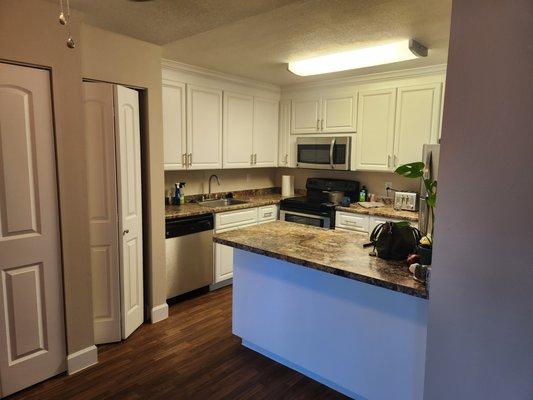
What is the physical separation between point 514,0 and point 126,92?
2.33 m

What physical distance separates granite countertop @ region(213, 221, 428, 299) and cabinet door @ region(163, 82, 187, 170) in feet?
4.48

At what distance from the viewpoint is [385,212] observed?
3557 mm

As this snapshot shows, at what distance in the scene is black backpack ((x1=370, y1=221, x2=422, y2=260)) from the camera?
1.90 metres

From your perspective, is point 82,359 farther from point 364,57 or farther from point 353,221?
point 364,57

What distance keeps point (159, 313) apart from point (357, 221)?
Answer: 2225mm

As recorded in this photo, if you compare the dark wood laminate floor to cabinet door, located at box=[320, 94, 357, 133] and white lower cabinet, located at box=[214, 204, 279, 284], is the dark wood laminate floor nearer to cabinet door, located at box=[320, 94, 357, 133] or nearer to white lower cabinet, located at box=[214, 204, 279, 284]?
white lower cabinet, located at box=[214, 204, 279, 284]

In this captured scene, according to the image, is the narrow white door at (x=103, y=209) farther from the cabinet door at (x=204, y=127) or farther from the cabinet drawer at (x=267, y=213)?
the cabinet drawer at (x=267, y=213)

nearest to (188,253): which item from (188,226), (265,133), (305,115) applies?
(188,226)

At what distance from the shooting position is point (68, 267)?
2201 mm

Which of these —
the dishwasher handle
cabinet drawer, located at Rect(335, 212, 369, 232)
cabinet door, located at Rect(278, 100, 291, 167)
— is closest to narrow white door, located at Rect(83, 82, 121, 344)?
the dishwasher handle

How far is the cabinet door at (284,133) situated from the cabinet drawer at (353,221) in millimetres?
1193

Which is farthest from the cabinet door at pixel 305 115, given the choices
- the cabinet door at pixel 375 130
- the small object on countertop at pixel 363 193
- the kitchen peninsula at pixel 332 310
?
the kitchen peninsula at pixel 332 310

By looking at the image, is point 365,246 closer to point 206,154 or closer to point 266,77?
point 206,154

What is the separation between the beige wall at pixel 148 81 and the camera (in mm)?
2369
